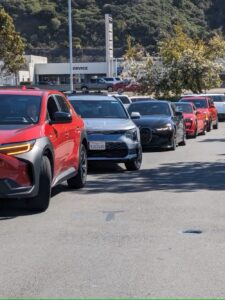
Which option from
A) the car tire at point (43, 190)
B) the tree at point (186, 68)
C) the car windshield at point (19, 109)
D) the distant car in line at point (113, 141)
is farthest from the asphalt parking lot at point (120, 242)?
the tree at point (186, 68)

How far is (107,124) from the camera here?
1506 cm

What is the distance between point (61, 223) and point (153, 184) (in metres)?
4.08

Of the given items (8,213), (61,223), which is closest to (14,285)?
(61,223)

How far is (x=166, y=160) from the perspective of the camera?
17.9 m

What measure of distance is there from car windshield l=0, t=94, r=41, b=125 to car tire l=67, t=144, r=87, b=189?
1.76 m

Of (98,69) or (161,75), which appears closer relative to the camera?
(161,75)

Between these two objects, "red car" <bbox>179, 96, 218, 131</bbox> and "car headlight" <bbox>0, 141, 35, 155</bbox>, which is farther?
"red car" <bbox>179, 96, 218, 131</bbox>

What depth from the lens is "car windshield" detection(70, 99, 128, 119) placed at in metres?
16.0

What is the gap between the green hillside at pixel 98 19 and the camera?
114625 millimetres

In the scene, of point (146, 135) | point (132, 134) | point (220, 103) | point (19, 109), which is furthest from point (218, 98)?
point (19, 109)

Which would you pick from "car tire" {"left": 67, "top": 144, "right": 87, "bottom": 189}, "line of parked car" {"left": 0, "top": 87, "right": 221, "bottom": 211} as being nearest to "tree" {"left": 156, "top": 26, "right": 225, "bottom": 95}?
"line of parked car" {"left": 0, "top": 87, "right": 221, "bottom": 211}

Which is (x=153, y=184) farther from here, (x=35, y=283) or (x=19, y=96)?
(x=35, y=283)

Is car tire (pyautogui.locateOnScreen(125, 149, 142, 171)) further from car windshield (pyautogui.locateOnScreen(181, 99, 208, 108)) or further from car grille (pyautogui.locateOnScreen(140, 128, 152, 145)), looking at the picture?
car windshield (pyautogui.locateOnScreen(181, 99, 208, 108))

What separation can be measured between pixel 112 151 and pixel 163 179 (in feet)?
4.69
